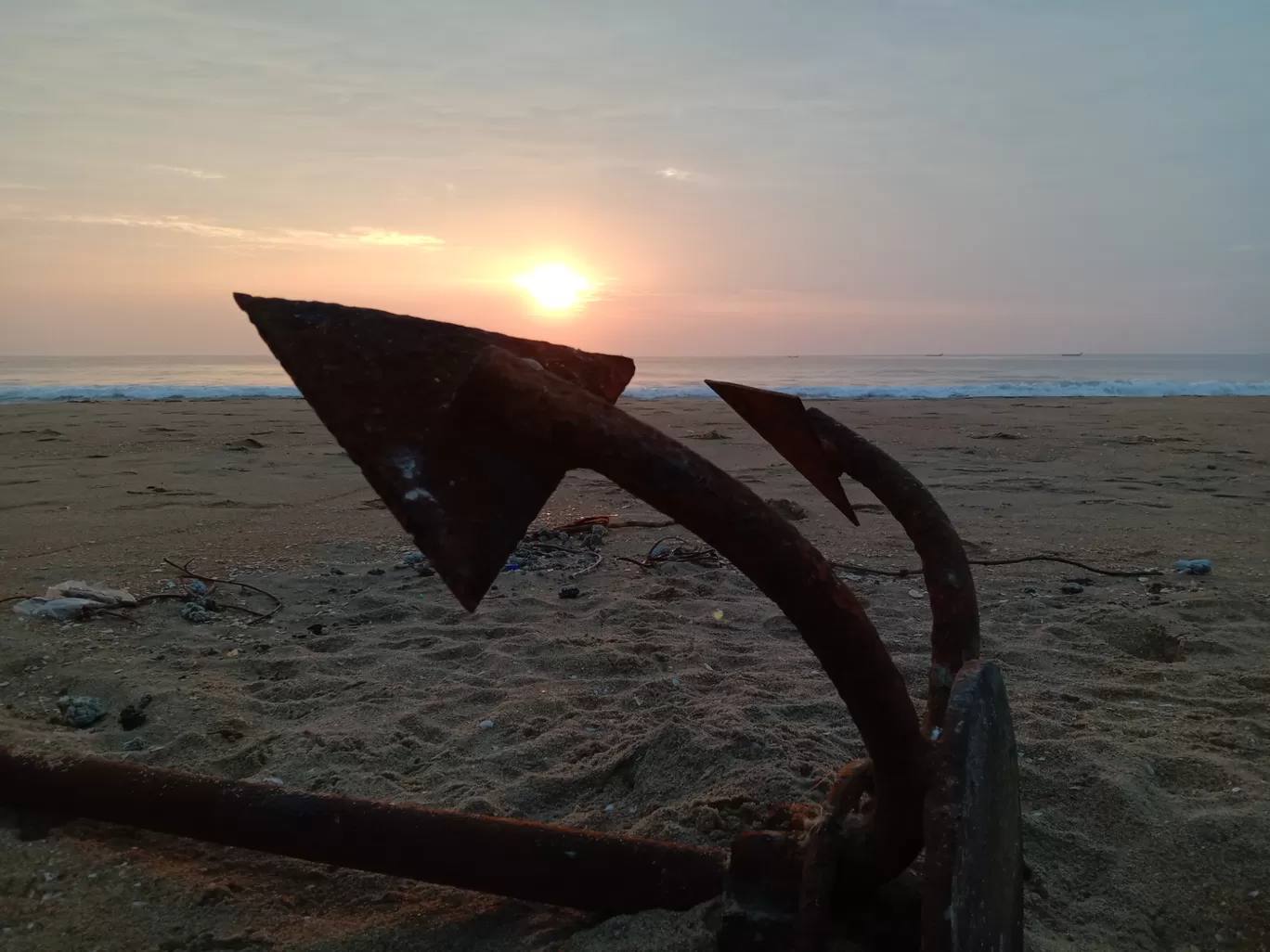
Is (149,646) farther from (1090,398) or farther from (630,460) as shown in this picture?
(1090,398)

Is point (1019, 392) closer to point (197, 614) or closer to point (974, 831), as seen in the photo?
point (197, 614)

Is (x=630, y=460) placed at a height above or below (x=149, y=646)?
above

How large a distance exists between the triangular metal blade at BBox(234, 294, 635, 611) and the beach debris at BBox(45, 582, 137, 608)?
2.63m

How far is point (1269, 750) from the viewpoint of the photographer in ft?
6.98

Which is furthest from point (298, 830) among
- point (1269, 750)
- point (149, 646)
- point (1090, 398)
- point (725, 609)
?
point (1090, 398)

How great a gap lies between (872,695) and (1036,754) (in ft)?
4.27

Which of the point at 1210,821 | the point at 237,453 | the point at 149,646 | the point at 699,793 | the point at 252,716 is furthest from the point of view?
the point at 237,453

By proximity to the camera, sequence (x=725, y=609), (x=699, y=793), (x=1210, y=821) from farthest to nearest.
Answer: (x=725, y=609), (x=699, y=793), (x=1210, y=821)

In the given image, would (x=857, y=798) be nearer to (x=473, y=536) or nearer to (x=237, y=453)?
(x=473, y=536)

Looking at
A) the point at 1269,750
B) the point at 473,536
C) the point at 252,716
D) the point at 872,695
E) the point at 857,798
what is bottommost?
the point at 252,716

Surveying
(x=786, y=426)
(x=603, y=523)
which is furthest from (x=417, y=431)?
(x=603, y=523)

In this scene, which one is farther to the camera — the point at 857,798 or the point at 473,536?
the point at 857,798

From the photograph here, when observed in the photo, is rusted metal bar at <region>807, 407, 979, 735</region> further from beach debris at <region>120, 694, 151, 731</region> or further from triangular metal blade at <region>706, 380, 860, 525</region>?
beach debris at <region>120, 694, 151, 731</region>

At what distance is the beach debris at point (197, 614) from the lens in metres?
3.20
